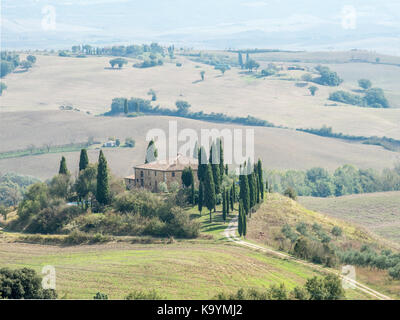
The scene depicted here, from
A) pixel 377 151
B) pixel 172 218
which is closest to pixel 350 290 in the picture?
pixel 172 218

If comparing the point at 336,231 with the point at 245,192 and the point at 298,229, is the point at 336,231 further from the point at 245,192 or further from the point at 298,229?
the point at 245,192

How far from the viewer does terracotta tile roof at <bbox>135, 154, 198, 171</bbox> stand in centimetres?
8588

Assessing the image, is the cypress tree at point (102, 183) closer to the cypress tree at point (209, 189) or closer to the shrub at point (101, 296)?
the cypress tree at point (209, 189)

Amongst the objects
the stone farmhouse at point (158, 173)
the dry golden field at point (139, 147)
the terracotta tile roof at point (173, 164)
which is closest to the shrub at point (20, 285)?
the stone farmhouse at point (158, 173)

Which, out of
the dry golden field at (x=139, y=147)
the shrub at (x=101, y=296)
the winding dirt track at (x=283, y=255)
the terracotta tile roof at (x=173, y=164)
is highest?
the terracotta tile roof at (x=173, y=164)

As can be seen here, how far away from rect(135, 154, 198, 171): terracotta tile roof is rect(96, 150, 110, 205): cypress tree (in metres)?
11.3

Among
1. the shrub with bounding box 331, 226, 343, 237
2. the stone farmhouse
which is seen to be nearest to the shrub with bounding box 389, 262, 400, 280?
the shrub with bounding box 331, 226, 343, 237

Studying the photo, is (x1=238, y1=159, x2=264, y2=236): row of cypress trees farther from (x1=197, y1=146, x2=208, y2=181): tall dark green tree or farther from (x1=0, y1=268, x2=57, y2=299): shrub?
(x1=0, y1=268, x2=57, y2=299): shrub

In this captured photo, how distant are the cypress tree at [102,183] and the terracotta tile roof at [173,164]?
11.3 m

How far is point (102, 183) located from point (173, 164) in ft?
45.8

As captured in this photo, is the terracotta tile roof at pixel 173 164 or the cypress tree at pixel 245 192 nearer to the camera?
the cypress tree at pixel 245 192

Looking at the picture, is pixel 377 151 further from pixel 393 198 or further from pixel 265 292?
pixel 265 292

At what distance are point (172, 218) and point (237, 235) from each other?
267 inches

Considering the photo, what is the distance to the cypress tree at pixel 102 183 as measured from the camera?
7494cm
